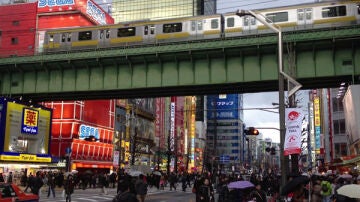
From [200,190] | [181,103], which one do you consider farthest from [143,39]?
[181,103]

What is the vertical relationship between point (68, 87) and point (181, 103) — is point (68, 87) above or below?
below

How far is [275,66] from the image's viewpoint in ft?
99.2

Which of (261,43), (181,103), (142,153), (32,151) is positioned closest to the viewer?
(261,43)

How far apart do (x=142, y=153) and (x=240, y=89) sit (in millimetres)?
52062

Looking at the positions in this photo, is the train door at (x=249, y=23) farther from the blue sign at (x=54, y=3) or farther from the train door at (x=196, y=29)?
the blue sign at (x=54, y=3)

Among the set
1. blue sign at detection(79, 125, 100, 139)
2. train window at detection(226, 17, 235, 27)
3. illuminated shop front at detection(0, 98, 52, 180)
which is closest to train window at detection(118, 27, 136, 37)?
train window at detection(226, 17, 235, 27)

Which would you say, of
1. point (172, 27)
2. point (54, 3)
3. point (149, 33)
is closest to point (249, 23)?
point (172, 27)

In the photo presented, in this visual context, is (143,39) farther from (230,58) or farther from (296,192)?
(296,192)

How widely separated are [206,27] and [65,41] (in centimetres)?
1430

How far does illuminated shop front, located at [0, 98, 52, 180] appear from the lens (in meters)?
43.0

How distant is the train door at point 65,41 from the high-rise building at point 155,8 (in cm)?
11966

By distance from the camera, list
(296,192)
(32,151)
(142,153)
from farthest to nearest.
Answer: (142,153), (32,151), (296,192)

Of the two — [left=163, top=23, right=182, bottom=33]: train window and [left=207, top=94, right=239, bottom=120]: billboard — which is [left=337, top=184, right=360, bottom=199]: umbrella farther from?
[left=207, top=94, right=239, bottom=120]: billboard

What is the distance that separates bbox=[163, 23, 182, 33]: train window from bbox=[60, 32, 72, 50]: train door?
1017cm
